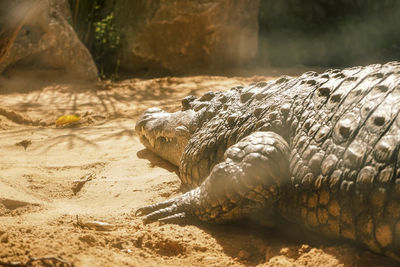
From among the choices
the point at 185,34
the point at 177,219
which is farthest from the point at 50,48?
the point at 177,219

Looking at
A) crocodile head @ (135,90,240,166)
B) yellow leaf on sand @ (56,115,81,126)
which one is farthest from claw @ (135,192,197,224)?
yellow leaf on sand @ (56,115,81,126)

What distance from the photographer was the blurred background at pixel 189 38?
8195 mm

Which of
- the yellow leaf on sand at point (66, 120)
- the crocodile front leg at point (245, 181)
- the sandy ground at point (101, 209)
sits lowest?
the yellow leaf on sand at point (66, 120)

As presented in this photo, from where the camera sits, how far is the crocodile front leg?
2496 mm

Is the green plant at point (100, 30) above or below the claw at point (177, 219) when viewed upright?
above

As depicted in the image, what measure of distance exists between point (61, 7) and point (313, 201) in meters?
7.53

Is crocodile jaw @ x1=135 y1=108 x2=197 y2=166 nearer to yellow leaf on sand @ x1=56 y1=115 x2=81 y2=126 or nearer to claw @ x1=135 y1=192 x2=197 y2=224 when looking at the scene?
claw @ x1=135 y1=192 x2=197 y2=224

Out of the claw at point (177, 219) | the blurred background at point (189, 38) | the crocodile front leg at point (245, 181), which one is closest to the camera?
the crocodile front leg at point (245, 181)

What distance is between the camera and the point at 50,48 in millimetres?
8102

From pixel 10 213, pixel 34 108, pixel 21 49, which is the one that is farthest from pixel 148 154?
pixel 21 49

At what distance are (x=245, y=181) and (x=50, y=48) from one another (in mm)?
6733

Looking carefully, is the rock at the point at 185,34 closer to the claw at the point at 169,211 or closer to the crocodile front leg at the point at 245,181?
the claw at the point at 169,211

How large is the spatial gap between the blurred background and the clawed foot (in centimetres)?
573

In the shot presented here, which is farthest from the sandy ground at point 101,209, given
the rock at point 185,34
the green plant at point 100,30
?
the green plant at point 100,30
